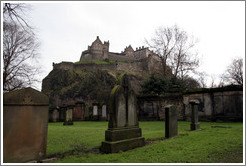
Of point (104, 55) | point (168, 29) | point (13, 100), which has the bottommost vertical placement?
point (13, 100)

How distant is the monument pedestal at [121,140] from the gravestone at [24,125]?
5.32 ft

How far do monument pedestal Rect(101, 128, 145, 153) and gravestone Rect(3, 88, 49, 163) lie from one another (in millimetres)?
1621

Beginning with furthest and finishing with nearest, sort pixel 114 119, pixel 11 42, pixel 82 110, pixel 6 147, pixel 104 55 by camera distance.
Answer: pixel 104 55, pixel 82 110, pixel 11 42, pixel 114 119, pixel 6 147

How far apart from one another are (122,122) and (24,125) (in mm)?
2610

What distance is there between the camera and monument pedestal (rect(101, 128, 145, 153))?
4391mm

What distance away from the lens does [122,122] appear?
16.3 ft

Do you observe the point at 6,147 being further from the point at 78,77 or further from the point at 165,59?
the point at 78,77

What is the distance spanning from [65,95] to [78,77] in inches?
273

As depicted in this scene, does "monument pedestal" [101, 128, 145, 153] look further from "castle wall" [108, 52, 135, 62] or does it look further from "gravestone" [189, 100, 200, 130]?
"castle wall" [108, 52, 135, 62]

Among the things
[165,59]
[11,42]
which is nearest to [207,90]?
[165,59]

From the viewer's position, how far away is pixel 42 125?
3.67 meters

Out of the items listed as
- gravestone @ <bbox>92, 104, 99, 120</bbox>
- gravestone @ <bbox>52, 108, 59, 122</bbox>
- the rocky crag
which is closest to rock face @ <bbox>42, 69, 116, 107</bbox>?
the rocky crag

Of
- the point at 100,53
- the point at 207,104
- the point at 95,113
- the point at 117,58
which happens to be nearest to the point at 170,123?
the point at 207,104

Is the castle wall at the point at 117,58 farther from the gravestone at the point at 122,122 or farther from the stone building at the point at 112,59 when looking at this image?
the gravestone at the point at 122,122
